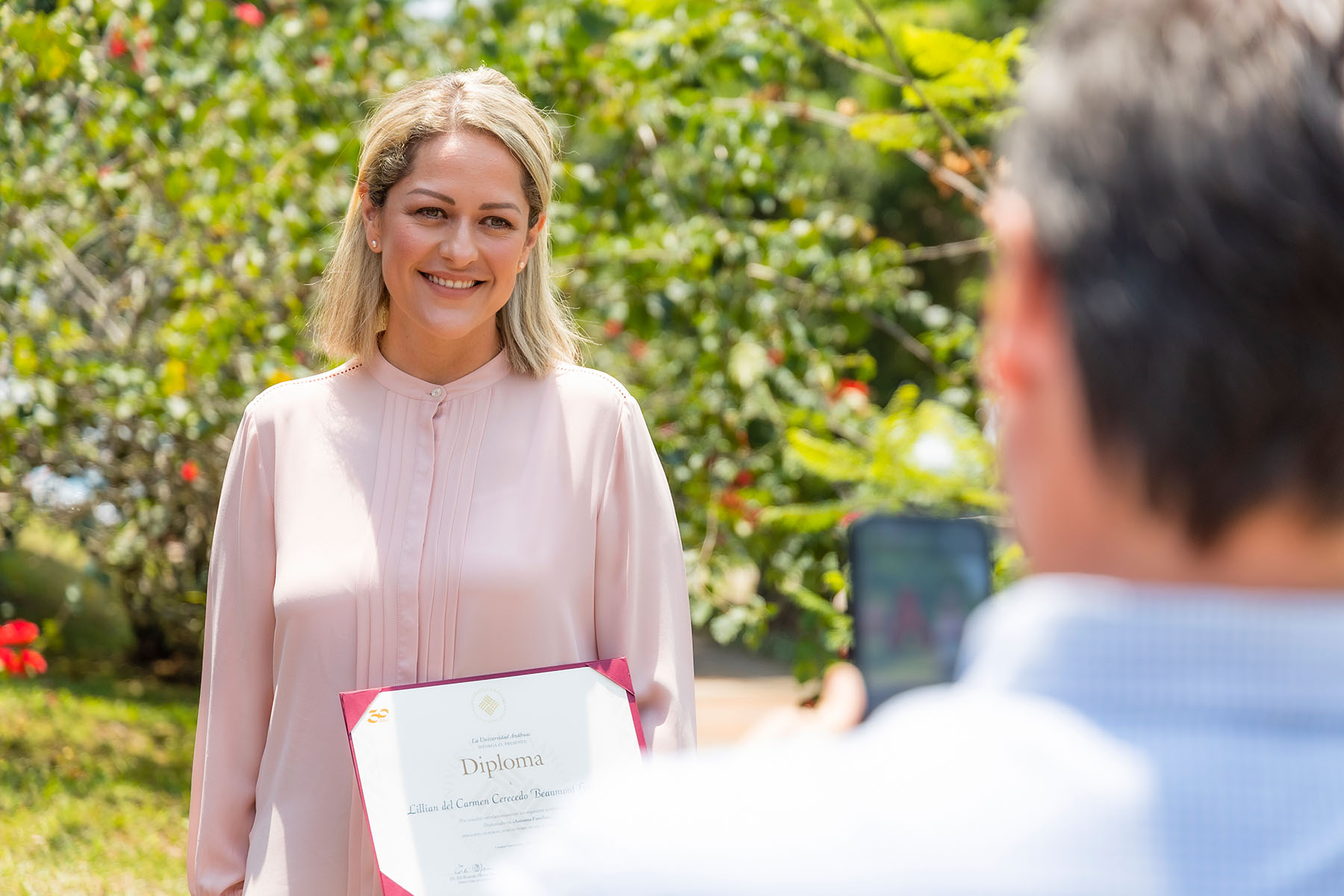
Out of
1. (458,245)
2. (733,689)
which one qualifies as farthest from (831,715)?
(733,689)

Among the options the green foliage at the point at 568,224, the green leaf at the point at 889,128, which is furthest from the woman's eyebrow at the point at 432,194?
the green foliage at the point at 568,224

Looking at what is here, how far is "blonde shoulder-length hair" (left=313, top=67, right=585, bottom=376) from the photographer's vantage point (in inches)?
88.3

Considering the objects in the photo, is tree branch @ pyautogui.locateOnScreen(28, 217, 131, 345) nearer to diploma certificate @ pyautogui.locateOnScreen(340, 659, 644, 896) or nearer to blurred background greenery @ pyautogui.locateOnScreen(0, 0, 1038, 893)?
blurred background greenery @ pyautogui.locateOnScreen(0, 0, 1038, 893)

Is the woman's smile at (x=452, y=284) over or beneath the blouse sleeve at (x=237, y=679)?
over

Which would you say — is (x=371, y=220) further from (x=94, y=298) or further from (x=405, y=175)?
(x=94, y=298)

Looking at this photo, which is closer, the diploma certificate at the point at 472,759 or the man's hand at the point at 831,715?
the man's hand at the point at 831,715

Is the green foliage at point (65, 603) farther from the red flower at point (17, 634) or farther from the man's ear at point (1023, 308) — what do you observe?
the man's ear at point (1023, 308)

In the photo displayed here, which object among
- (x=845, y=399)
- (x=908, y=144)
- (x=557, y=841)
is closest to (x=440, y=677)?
(x=557, y=841)

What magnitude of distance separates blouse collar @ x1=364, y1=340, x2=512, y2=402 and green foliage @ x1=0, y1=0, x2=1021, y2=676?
7.62ft

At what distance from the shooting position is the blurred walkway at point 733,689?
25.2ft

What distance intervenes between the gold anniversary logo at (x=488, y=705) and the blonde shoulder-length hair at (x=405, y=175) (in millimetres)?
636

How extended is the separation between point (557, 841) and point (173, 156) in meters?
5.12

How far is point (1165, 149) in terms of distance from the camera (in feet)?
2.05

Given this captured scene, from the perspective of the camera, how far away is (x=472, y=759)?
1878mm
